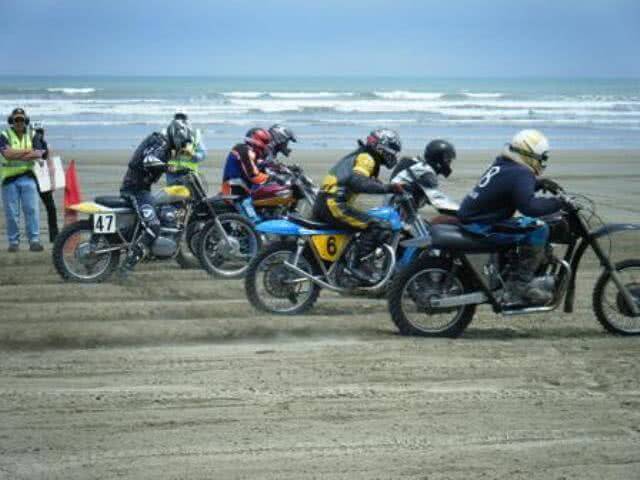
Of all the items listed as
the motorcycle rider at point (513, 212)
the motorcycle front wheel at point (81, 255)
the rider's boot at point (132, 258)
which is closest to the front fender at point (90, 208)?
the motorcycle front wheel at point (81, 255)

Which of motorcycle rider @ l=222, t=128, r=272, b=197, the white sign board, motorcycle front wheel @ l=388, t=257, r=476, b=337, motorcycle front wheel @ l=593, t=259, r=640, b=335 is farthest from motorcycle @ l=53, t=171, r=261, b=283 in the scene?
motorcycle front wheel @ l=593, t=259, r=640, b=335

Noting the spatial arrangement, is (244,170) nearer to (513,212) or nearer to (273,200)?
(273,200)

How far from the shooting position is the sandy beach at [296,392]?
20.7 feet

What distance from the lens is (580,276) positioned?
1269 cm

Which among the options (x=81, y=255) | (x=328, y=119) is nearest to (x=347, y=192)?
(x=81, y=255)

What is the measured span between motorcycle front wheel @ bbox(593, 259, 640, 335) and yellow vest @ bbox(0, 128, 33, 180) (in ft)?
26.5

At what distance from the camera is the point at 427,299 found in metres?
9.32

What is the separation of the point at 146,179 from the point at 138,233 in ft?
2.09

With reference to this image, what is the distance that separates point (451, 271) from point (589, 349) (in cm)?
123

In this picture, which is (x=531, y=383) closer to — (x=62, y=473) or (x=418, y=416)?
(x=418, y=416)

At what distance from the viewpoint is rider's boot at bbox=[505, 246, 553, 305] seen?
30.7 feet

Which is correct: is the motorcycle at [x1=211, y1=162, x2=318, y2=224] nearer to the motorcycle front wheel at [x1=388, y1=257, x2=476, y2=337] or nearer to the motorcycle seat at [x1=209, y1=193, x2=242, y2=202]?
the motorcycle seat at [x1=209, y1=193, x2=242, y2=202]

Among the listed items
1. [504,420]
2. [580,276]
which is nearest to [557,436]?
[504,420]

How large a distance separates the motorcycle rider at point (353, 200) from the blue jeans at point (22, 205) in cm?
537
